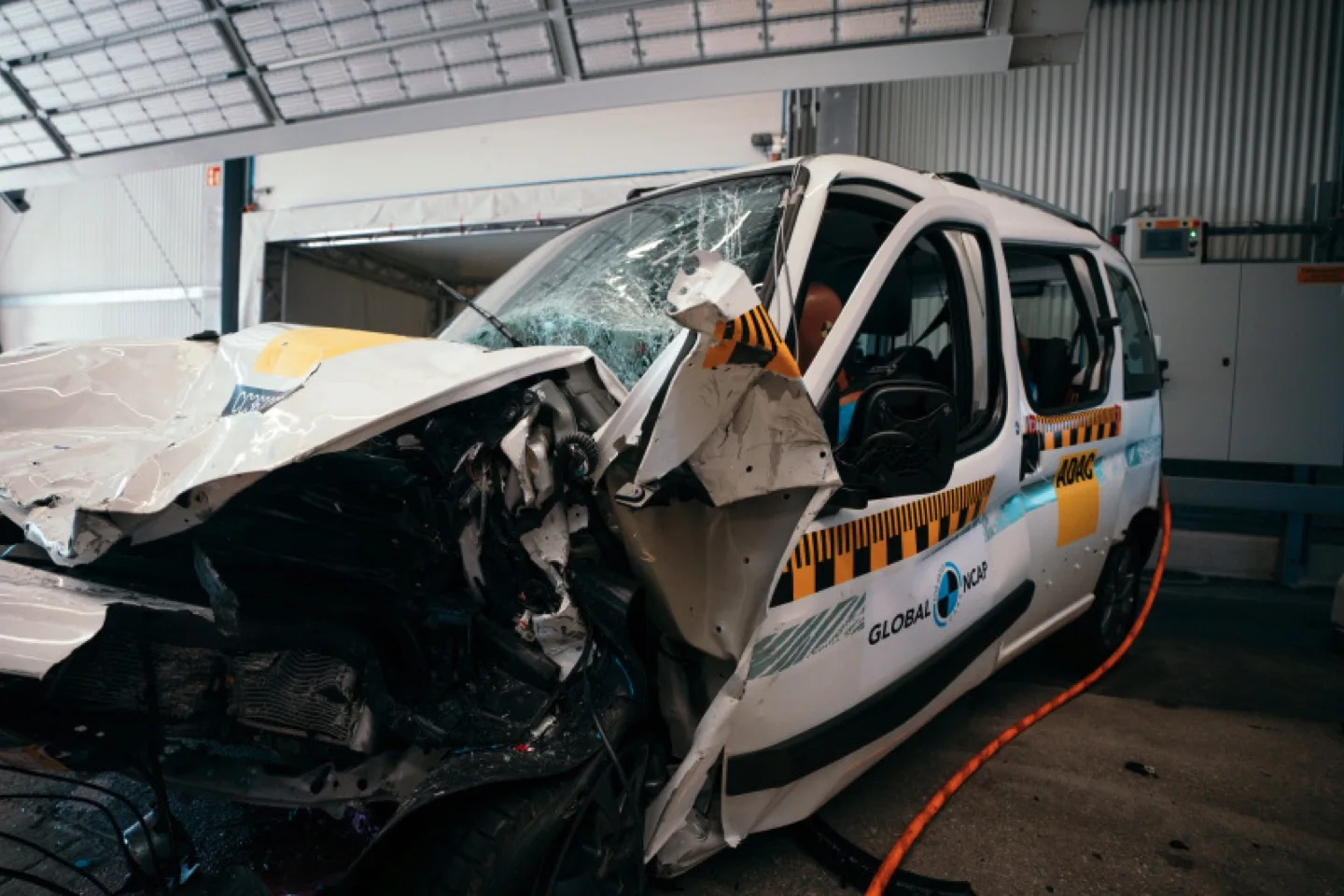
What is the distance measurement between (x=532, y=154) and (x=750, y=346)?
4.57 m

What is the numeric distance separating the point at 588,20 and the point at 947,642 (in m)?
2.67

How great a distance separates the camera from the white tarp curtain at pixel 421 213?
4754mm

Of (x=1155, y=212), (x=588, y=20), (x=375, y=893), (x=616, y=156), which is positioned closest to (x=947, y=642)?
(x=375, y=893)

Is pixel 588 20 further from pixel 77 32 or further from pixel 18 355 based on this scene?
pixel 77 32

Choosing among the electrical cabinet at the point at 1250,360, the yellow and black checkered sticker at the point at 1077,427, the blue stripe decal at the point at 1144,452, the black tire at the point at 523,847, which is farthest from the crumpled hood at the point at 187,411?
the electrical cabinet at the point at 1250,360

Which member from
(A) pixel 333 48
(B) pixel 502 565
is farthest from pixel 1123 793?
(A) pixel 333 48

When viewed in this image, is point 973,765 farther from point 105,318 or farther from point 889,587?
point 105,318

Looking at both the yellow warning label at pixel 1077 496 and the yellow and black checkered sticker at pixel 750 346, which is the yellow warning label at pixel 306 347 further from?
the yellow warning label at pixel 1077 496

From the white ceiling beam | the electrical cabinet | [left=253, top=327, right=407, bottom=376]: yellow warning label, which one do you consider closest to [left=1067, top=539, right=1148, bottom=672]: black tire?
the white ceiling beam

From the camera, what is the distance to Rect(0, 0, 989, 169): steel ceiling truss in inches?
109

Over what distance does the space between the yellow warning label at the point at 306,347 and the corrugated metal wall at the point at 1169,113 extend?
570cm

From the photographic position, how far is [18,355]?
5.45ft

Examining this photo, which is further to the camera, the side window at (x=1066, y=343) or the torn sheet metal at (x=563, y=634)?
the side window at (x=1066, y=343)

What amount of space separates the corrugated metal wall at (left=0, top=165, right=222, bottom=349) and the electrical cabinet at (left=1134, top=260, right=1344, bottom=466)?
789cm
